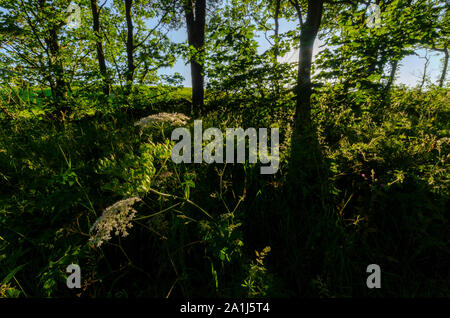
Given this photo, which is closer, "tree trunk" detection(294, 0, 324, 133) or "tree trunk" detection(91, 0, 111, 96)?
"tree trunk" detection(294, 0, 324, 133)

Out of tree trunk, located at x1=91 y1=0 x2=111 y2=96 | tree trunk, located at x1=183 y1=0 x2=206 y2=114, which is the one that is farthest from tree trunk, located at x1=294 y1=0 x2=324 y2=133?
tree trunk, located at x1=91 y1=0 x2=111 y2=96

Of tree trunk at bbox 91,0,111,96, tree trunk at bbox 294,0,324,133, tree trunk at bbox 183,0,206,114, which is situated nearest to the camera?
tree trunk at bbox 294,0,324,133

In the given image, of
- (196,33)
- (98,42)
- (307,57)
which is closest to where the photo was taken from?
(307,57)

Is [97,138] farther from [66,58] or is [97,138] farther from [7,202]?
[66,58]

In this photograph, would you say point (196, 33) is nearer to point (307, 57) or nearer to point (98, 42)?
point (98, 42)

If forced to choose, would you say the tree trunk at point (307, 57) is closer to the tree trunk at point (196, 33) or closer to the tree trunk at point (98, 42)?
the tree trunk at point (196, 33)

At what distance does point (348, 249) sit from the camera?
142 cm

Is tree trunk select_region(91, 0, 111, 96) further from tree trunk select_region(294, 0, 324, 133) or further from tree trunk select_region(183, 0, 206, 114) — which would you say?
tree trunk select_region(294, 0, 324, 133)

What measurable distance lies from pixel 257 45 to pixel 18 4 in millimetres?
7094

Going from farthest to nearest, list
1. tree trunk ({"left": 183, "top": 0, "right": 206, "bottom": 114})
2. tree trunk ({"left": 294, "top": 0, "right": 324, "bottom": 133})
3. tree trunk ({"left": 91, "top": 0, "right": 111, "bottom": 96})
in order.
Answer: tree trunk ({"left": 183, "top": 0, "right": 206, "bottom": 114}) < tree trunk ({"left": 91, "top": 0, "right": 111, "bottom": 96}) < tree trunk ({"left": 294, "top": 0, "right": 324, "bottom": 133})

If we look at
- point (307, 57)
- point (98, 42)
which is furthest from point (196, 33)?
point (307, 57)
